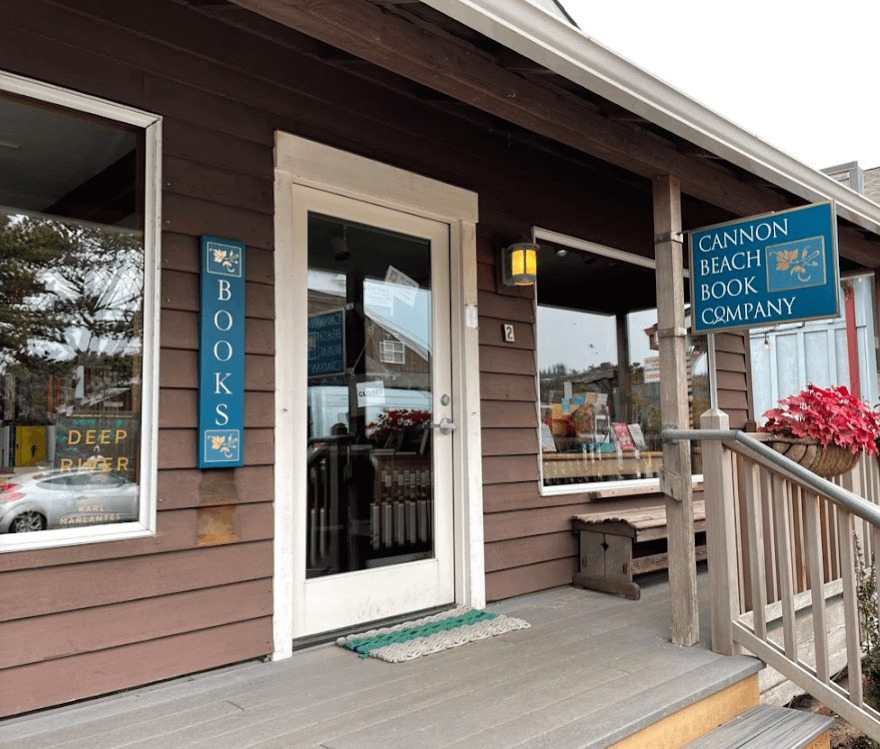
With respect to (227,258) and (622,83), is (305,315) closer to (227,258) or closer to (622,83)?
(227,258)

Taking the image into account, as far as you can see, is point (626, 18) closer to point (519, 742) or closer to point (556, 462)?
point (556, 462)

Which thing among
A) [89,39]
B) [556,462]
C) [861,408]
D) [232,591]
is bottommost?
[232,591]

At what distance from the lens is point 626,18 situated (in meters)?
18.6

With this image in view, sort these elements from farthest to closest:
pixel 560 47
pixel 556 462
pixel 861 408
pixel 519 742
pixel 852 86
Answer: pixel 852 86 < pixel 556 462 < pixel 861 408 < pixel 560 47 < pixel 519 742

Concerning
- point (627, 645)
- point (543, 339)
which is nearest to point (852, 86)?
point (543, 339)

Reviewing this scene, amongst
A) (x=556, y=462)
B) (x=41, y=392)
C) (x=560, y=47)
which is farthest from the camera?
(x=556, y=462)

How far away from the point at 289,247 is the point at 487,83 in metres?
1.01

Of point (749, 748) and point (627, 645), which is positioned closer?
point (749, 748)

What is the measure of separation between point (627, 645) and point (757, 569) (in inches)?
23.0

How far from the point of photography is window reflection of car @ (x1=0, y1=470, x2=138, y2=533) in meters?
2.29

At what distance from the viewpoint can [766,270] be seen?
9.48 feet

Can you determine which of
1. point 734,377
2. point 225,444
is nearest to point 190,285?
point 225,444

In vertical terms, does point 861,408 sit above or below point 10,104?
below

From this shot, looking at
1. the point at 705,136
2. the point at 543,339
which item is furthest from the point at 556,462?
the point at 705,136
